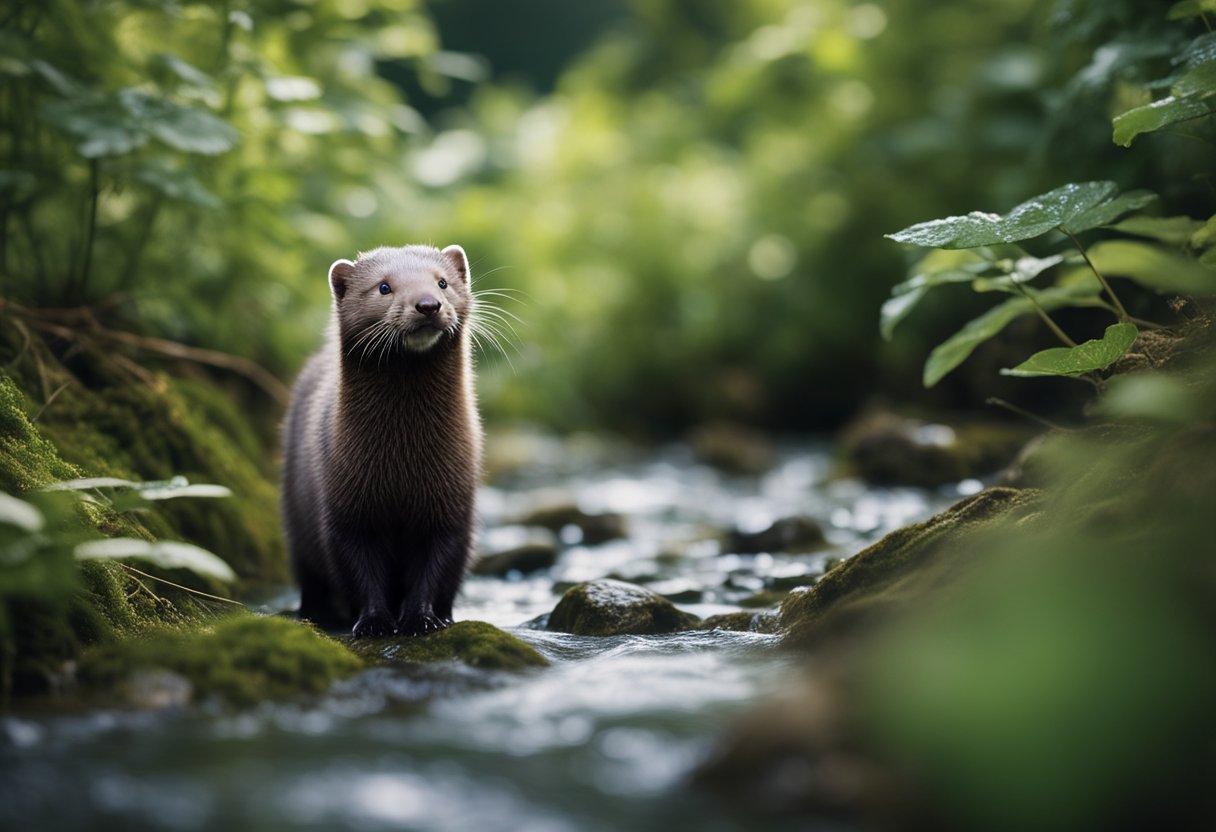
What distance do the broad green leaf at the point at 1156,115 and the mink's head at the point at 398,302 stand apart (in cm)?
229

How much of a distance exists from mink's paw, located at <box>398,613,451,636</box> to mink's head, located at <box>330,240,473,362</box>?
0.95 meters

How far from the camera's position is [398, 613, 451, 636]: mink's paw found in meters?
3.67

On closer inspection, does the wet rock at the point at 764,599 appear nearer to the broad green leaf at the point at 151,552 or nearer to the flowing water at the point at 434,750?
the flowing water at the point at 434,750

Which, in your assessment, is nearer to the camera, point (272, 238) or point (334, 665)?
point (334, 665)

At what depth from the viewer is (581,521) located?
21.7 feet

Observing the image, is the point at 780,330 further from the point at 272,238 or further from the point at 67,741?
the point at 67,741

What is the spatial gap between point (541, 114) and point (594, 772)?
1266 cm

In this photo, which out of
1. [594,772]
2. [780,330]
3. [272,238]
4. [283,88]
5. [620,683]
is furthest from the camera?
[780,330]

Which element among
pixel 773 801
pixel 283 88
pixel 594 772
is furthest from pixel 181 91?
pixel 773 801

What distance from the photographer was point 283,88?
16.0 feet

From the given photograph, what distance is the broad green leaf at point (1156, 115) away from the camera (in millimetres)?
3291

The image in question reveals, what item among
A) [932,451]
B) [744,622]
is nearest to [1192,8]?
[744,622]

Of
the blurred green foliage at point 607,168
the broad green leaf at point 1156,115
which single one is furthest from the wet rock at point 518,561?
the broad green leaf at point 1156,115

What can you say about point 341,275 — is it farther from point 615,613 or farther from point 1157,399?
point 1157,399
